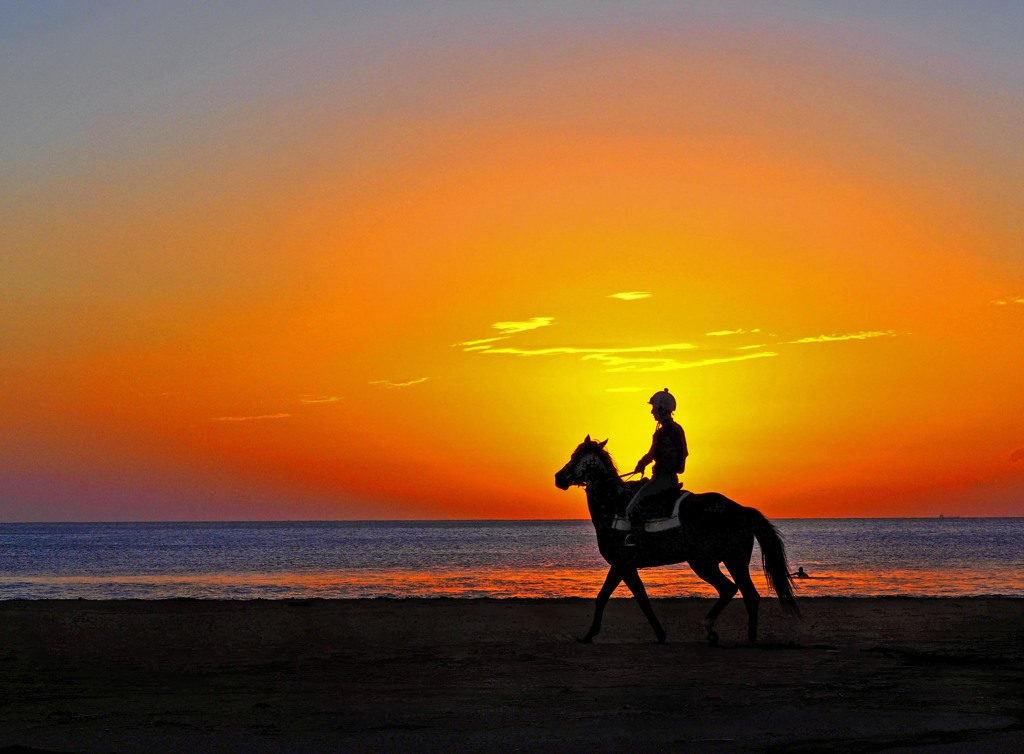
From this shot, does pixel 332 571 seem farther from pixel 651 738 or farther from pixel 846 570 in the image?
pixel 651 738

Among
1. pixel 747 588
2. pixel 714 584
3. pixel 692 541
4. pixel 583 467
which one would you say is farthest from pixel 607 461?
pixel 747 588

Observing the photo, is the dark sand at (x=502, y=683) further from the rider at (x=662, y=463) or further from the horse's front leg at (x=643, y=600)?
the rider at (x=662, y=463)

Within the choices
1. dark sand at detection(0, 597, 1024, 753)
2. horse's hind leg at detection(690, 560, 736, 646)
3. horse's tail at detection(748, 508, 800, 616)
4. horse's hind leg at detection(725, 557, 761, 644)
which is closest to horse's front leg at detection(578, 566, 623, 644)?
dark sand at detection(0, 597, 1024, 753)

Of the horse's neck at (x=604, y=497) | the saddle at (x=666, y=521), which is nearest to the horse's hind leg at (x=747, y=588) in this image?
the saddle at (x=666, y=521)

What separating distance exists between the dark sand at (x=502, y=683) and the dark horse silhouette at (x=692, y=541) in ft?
2.30

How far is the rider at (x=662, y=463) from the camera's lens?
15.8m

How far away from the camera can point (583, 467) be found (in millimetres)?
16344

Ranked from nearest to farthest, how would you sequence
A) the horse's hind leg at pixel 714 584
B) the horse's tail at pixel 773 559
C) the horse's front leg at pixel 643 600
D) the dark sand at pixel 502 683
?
the dark sand at pixel 502 683, the horse's hind leg at pixel 714 584, the horse's tail at pixel 773 559, the horse's front leg at pixel 643 600

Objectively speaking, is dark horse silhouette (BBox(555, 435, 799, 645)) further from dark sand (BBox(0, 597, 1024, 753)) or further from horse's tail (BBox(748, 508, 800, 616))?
dark sand (BBox(0, 597, 1024, 753))

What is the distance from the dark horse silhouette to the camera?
1558cm

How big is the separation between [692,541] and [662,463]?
1145 millimetres

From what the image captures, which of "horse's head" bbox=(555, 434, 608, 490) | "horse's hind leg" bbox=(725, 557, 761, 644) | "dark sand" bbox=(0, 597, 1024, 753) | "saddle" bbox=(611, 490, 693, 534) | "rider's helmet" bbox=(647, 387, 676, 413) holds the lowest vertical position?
"dark sand" bbox=(0, 597, 1024, 753)

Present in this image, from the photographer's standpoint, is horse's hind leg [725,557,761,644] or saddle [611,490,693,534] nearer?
horse's hind leg [725,557,761,644]

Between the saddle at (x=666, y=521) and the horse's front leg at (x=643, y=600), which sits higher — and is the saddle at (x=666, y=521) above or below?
above
